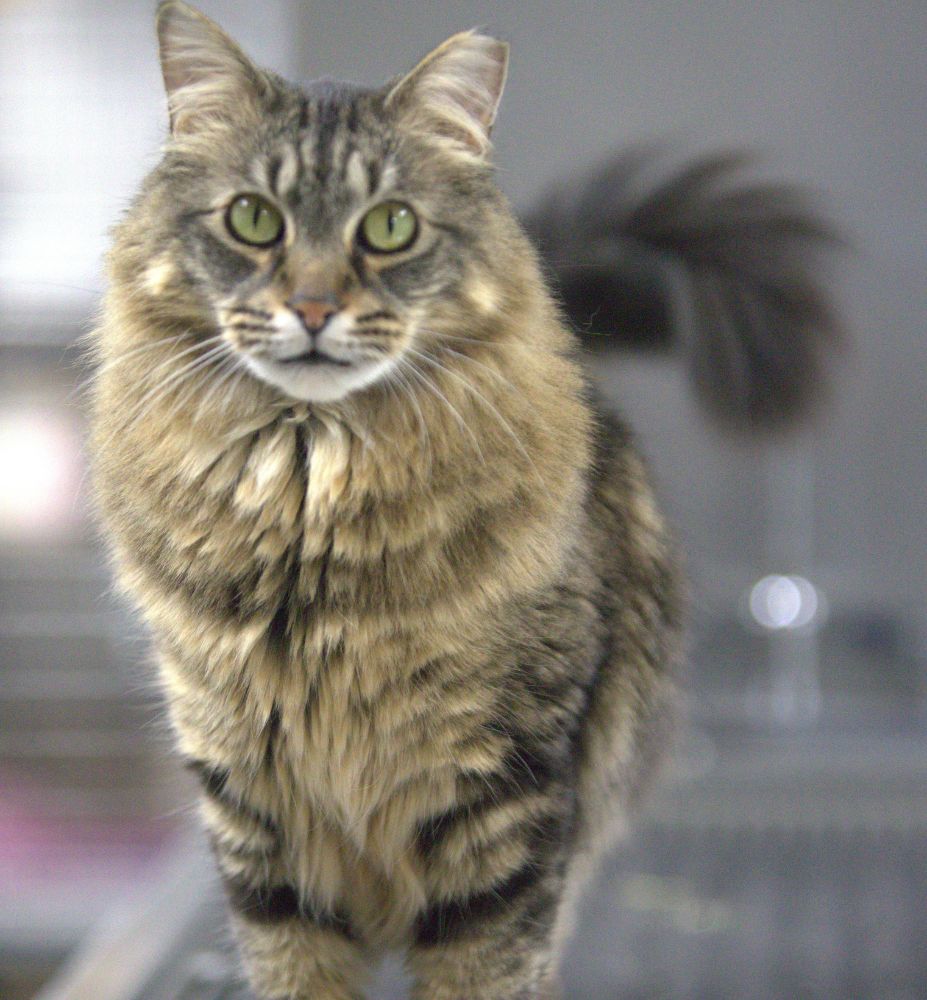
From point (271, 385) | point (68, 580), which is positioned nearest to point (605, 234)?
point (271, 385)

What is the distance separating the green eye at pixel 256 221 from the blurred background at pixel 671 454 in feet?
4.01

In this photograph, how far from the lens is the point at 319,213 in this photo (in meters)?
0.86

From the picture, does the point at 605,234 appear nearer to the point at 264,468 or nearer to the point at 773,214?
the point at 773,214

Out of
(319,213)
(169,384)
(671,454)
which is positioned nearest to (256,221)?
(319,213)

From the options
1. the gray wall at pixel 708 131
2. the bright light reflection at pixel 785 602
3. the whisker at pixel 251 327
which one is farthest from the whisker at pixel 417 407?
the bright light reflection at pixel 785 602

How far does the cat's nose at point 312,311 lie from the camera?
0.82 metres

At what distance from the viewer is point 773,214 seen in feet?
3.75

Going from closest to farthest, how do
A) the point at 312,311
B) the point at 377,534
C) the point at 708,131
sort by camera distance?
the point at 312,311, the point at 377,534, the point at 708,131

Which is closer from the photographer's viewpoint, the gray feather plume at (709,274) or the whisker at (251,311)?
the whisker at (251,311)

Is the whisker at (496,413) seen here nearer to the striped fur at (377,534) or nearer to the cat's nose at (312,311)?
the striped fur at (377,534)

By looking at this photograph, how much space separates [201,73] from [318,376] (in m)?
0.25

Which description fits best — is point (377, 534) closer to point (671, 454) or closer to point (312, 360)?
point (312, 360)

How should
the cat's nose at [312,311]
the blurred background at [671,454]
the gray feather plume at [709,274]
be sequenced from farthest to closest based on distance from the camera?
the blurred background at [671,454] → the gray feather plume at [709,274] → the cat's nose at [312,311]

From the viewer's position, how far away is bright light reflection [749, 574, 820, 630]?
2.66 metres
